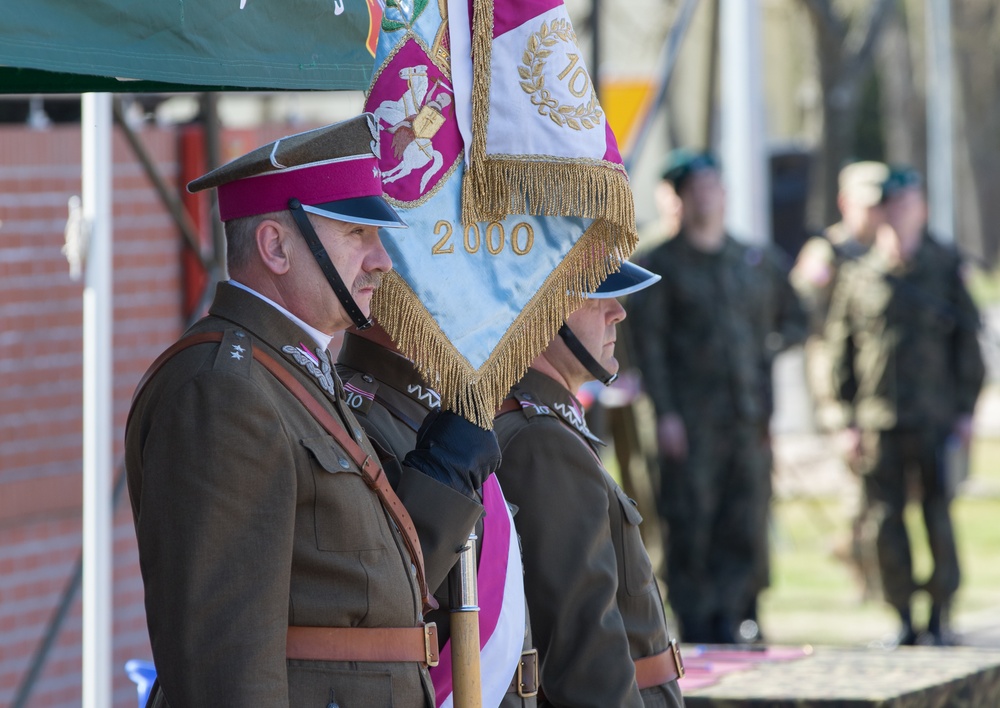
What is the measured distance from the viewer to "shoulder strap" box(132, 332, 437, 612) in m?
2.44

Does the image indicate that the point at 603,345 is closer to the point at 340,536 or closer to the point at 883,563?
the point at 340,536

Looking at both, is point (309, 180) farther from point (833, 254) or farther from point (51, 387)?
point (833, 254)

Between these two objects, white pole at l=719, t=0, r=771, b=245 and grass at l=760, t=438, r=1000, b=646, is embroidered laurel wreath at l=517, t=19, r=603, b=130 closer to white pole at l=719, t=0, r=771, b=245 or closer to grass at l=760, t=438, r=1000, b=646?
grass at l=760, t=438, r=1000, b=646

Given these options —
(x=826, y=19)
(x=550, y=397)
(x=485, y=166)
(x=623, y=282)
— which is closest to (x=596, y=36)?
(x=623, y=282)

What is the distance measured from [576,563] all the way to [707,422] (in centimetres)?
417

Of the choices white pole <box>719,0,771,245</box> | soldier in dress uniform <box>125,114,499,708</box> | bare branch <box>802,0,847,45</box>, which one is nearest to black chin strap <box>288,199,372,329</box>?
soldier in dress uniform <box>125,114,499,708</box>

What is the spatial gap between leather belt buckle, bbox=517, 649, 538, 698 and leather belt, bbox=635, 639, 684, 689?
25 cm

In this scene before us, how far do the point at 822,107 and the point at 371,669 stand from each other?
49.6 ft

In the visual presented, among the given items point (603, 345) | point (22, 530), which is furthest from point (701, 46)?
point (603, 345)

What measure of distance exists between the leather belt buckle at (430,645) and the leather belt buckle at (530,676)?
388 mm

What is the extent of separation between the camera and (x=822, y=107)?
16.8m

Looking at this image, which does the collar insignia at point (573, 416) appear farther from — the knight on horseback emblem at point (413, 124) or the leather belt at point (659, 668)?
the knight on horseback emblem at point (413, 124)

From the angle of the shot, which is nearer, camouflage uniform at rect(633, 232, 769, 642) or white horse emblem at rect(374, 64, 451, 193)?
white horse emblem at rect(374, 64, 451, 193)

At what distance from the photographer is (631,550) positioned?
10.4 ft
